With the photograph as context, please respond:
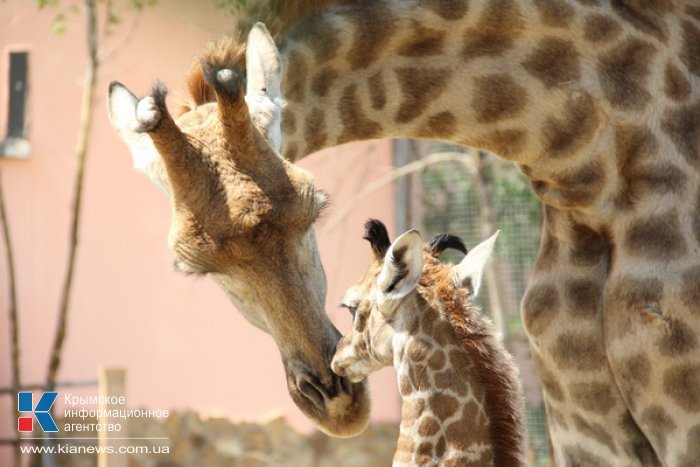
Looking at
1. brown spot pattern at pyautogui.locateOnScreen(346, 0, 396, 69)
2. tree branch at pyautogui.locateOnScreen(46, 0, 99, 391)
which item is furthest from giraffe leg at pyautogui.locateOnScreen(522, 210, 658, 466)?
tree branch at pyautogui.locateOnScreen(46, 0, 99, 391)

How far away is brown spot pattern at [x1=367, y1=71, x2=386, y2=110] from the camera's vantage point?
322cm

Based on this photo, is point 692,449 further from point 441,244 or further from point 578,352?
point 441,244

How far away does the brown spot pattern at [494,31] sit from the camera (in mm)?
3195

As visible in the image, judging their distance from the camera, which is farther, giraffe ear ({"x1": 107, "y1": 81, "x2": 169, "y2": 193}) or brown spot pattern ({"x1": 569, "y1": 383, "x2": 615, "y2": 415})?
brown spot pattern ({"x1": 569, "y1": 383, "x2": 615, "y2": 415})

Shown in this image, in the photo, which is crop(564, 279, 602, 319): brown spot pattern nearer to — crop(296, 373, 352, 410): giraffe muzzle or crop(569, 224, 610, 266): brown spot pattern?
crop(569, 224, 610, 266): brown spot pattern

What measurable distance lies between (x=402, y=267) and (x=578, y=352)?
606 millimetres

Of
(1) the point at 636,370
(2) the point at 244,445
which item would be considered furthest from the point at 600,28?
(2) the point at 244,445

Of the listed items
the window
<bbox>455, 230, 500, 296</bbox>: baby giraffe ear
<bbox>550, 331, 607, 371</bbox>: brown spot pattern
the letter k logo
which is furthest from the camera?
the window

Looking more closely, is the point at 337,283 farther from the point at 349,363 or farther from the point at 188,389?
the point at 349,363

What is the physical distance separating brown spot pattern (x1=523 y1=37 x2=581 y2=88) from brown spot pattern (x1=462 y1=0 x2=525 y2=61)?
0.25ft

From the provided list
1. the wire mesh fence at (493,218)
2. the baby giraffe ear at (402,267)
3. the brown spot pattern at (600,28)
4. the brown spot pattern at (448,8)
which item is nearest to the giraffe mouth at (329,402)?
the baby giraffe ear at (402,267)

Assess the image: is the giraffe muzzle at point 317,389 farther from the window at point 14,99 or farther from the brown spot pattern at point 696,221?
the window at point 14,99

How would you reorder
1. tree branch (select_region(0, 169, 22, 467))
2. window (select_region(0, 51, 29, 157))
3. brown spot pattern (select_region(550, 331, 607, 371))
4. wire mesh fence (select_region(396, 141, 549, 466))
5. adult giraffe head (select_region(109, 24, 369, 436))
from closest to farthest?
1. adult giraffe head (select_region(109, 24, 369, 436))
2. brown spot pattern (select_region(550, 331, 607, 371))
3. tree branch (select_region(0, 169, 22, 467))
4. wire mesh fence (select_region(396, 141, 549, 466))
5. window (select_region(0, 51, 29, 157))

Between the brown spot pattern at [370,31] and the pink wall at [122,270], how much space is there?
220 inches
